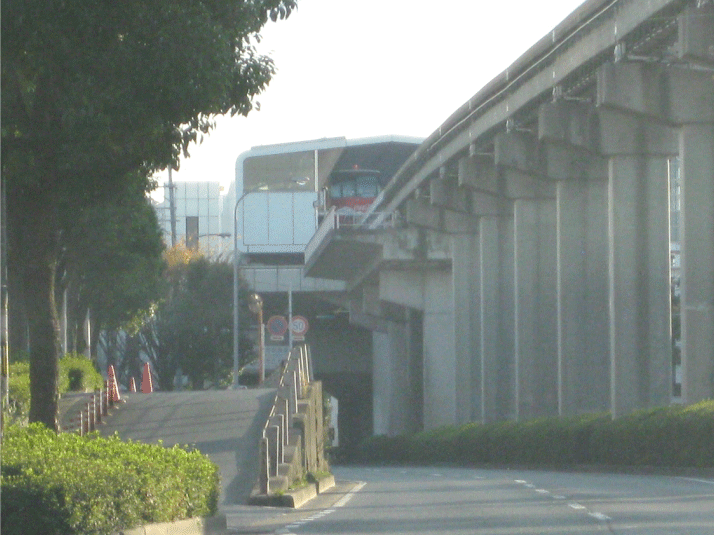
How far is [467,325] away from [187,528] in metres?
44.3

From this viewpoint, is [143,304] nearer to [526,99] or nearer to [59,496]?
[526,99]

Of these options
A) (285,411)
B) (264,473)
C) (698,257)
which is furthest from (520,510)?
(698,257)

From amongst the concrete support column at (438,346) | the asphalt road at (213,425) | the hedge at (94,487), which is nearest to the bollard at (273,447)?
the asphalt road at (213,425)

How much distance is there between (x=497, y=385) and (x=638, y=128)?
65.2 feet

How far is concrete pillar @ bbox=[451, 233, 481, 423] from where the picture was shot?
Answer: 55.2 meters

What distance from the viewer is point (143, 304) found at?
41562 millimetres

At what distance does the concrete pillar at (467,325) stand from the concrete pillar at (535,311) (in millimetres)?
10007

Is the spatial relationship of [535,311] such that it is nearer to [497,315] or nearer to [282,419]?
[497,315]

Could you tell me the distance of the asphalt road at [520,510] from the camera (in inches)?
512

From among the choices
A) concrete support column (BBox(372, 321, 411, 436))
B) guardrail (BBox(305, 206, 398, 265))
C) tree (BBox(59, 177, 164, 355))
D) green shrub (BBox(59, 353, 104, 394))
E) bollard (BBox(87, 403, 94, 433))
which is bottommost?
concrete support column (BBox(372, 321, 411, 436))

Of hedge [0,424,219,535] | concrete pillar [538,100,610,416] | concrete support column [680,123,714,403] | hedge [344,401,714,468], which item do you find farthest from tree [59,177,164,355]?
concrete pillar [538,100,610,416]

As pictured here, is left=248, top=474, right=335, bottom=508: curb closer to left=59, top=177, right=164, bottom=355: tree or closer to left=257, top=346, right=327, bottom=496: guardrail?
left=257, top=346, right=327, bottom=496: guardrail

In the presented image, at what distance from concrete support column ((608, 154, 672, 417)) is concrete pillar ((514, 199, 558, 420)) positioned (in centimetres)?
1152

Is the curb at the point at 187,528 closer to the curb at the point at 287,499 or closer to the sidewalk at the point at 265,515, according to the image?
the sidewalk at the point at 265,515
